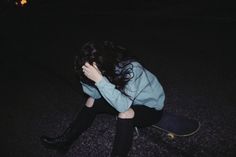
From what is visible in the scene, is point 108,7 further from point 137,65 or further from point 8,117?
point 137,65

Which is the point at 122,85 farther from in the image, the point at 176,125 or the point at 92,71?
the point at 176,125

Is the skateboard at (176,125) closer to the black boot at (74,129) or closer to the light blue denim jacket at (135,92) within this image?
the light blue denim jacket at (135,92)

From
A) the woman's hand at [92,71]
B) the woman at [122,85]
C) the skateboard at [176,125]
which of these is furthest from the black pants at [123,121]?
the woman's hand at [92,71]

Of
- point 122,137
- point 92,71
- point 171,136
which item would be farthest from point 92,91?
point 171,136

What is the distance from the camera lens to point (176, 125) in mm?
3260

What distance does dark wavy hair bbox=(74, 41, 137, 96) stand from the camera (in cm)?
255

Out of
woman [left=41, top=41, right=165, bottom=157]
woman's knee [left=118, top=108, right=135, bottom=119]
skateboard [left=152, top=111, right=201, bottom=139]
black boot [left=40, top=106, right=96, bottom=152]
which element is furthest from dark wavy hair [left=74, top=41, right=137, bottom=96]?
skateboard [left=152, top=111, right=201, bottom=139]

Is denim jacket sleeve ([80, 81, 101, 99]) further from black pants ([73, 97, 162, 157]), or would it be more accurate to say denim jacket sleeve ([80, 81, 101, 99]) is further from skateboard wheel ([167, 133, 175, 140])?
skateboard wheel ([167, 133, 175, 140])

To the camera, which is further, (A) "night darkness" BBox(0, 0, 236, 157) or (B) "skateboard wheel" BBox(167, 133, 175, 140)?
(A) "night darkness" BBox(0, 0, 236, 157)

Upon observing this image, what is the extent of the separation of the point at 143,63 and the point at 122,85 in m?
2.50

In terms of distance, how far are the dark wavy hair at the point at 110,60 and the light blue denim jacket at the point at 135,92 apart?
0.06 metres

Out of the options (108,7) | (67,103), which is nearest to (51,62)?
(67,103)

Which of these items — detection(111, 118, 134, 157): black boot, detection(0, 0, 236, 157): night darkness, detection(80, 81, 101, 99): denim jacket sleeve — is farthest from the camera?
detection(0, 0, 236, 157): night darkness

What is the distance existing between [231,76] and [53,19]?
6.88 m
